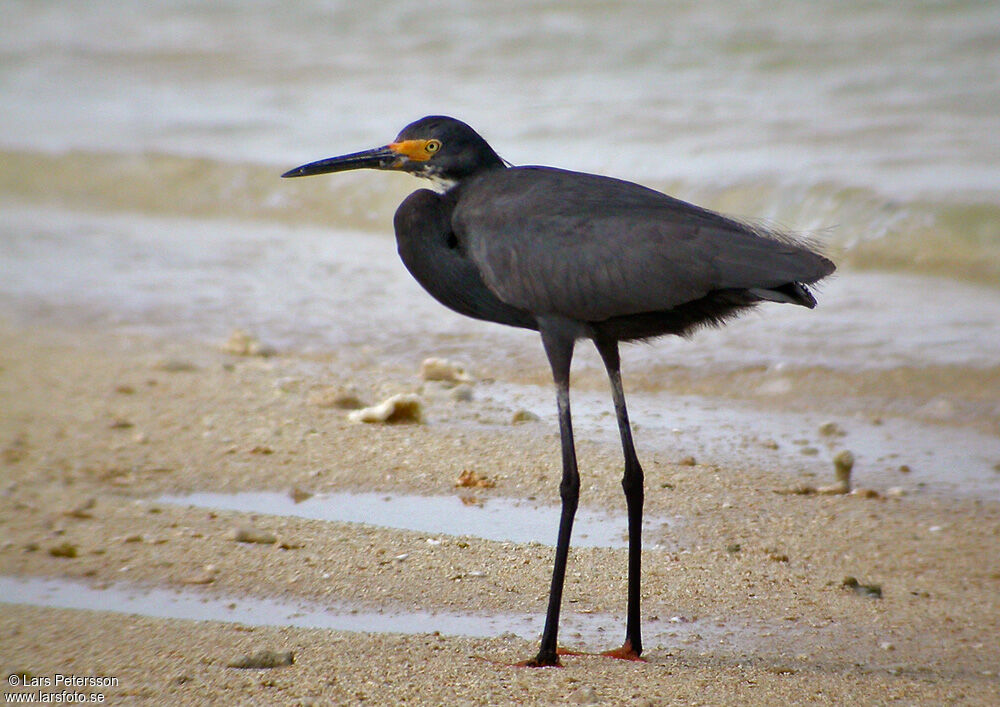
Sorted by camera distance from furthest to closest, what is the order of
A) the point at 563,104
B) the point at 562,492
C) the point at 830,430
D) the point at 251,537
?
the point at 563,104
the point at 830,430
the point at 251,537
the point at 562,492

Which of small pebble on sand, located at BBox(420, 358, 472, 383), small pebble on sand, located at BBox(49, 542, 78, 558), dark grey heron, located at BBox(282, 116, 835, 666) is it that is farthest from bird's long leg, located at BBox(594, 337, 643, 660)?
small pebble on sand, located at BBox(420, 358, 472, 383)

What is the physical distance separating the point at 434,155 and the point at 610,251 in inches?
29.2

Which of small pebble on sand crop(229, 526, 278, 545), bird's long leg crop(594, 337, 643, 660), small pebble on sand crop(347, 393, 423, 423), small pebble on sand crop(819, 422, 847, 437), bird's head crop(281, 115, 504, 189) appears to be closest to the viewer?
bird's long leg crop(594, 337, 643, 660)

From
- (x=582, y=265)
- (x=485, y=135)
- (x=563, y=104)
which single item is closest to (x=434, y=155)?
(x=582, y=265)

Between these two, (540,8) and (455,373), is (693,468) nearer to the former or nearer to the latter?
(455,373)

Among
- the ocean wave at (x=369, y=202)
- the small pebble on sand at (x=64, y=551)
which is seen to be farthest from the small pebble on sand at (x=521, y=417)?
the ocean wave at (x=369, y=202)

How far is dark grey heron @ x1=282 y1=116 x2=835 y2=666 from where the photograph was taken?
3.26 metres

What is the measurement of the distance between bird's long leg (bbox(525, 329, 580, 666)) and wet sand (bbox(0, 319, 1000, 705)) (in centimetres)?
8

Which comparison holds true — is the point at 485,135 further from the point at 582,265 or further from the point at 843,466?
the point at 582,265

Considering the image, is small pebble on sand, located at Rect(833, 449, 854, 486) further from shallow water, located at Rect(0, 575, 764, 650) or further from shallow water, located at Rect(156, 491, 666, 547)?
shallow water, located at Rect(0, 575, 764, 650)

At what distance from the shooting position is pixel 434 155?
3.78 m

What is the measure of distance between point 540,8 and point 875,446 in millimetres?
10463

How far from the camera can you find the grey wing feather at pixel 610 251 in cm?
324

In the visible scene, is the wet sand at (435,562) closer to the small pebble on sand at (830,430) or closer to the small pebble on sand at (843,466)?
the small pebble on sand at (843,466)
